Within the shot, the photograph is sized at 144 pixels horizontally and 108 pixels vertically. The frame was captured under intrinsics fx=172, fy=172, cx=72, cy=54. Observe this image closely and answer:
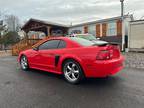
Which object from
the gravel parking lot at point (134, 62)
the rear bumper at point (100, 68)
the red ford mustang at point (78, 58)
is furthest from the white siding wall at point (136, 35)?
the rear bumper at point (100, 68)

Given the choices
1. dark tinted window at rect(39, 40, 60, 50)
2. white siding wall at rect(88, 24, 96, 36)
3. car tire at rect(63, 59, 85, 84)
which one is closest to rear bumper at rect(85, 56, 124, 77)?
car tire at rect(63, 59, 85, 84)

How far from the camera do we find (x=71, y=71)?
204 inches

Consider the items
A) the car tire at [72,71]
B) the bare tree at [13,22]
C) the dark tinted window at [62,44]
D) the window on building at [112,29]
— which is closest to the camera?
the car tire at [72,71]

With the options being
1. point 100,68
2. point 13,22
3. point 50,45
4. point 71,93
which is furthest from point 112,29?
point 13,22

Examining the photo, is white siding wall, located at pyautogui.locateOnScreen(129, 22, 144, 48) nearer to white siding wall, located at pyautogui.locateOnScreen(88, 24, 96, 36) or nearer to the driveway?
white siding wall, located at pyautogui.locateOnScreen(88, 24, 96, 36)

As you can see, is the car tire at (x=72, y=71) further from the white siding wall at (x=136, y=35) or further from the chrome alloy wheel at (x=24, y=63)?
the white siding wall at (x=136, y=35)

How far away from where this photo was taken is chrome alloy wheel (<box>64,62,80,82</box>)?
508 cm

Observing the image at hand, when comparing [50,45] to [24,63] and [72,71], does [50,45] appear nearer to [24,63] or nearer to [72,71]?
[72,71]

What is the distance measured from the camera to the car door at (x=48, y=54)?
18.9ft

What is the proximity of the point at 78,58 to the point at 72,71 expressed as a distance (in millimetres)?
514

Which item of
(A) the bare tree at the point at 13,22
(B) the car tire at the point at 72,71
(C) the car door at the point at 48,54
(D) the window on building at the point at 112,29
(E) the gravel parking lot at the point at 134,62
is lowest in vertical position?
(E) the gravel parking lot at the point at 134,62

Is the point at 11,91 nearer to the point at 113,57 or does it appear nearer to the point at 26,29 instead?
the point at 113,57

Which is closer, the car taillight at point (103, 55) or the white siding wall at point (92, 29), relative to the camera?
the car taillight at point (103, 55)

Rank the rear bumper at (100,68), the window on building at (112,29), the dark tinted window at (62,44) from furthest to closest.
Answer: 1. the window on building at (112,29)
2. the dark tinted window at (62,44)
3. the rear bumper at (100,68)
